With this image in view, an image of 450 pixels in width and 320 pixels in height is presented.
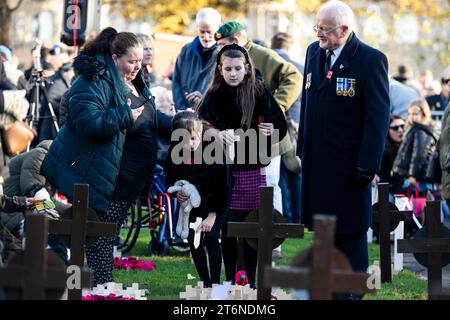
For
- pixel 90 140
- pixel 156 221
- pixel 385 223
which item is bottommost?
pixel 156 221

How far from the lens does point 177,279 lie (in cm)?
1120

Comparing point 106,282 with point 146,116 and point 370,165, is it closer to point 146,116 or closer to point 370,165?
point 146,116

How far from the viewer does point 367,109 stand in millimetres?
8938

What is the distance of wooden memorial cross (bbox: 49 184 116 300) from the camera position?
29.1ft

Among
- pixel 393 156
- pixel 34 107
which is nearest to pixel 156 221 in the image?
pixel 34 107

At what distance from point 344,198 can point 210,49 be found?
13.2 ft

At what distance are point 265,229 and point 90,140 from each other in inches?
63.2

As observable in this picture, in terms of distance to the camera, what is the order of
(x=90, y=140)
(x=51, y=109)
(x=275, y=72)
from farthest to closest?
(x=51, y=109) < (x=275, y=72) < (x=90, y=140)

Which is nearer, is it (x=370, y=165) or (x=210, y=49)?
(x=370, y=165)

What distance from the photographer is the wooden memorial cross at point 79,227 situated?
8.87 metres

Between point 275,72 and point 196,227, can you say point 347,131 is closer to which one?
point 196,227

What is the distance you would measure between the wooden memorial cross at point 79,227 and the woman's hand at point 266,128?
5.60 ft
